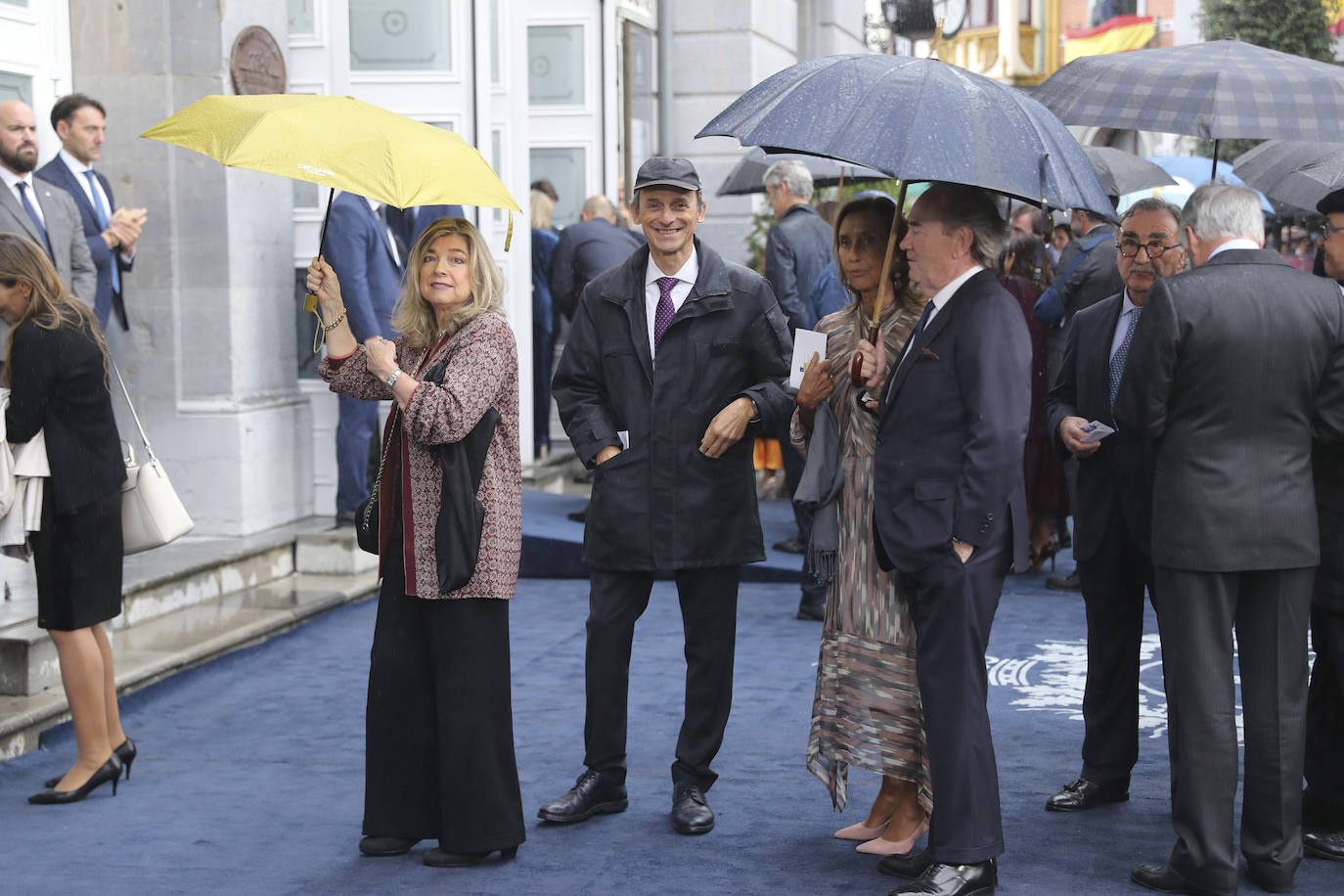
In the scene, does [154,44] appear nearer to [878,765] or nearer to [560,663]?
[560,663]

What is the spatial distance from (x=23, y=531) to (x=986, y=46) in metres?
36.9

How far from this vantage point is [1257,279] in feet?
13.4

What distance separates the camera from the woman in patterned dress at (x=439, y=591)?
4.41 meters

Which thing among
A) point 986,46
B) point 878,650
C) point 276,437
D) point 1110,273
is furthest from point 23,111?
point 986,46

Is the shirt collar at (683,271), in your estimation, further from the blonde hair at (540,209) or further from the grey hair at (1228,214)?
the blonde hair at (540,209)

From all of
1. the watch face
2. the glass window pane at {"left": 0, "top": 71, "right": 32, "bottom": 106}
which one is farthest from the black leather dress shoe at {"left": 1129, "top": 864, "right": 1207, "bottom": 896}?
the watch face

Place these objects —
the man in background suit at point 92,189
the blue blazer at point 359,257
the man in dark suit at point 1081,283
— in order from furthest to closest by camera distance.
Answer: the blue blazer at point 359,257 < the man in dark suit at point 1081,283 < the man in background suit at point 92,189

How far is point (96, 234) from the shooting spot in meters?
7.09

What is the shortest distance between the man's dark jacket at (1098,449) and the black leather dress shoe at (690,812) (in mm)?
1352

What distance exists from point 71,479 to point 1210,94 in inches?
142

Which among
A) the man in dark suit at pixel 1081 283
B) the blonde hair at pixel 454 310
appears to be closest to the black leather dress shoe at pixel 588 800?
the blonde hair at pixel 454 310

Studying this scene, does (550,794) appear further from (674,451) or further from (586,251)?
(586,251)

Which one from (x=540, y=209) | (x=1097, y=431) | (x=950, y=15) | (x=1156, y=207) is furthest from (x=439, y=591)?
(x=950, y=15)

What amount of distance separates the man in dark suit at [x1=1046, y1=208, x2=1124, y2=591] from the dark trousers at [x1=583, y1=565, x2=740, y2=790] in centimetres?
270
